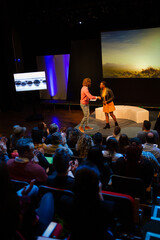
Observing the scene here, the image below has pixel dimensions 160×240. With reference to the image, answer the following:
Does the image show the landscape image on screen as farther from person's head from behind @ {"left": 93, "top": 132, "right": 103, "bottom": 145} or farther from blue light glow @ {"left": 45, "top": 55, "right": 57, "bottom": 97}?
person's head from behind @ {"left": 93, "top": 132, "right": 103, "bottom": 145}

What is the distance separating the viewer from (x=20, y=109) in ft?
34.2

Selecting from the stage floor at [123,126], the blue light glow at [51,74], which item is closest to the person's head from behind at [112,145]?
the stage floor at [123,126]

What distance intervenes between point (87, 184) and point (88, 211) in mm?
178

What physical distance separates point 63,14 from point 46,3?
63 centimetres

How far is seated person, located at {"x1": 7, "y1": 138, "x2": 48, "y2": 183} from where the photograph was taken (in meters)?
2.80

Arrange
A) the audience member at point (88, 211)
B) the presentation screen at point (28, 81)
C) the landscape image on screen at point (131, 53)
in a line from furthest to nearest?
the presentation screen at point (28, 81) < the landscape image on screen at point (131, 53) < the audience member at point (88, 211)

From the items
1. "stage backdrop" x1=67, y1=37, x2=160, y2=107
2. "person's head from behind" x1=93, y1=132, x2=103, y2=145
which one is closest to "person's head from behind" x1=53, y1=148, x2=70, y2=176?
"person's head from behind" x1=93, y1=132, x2=103, y2=145

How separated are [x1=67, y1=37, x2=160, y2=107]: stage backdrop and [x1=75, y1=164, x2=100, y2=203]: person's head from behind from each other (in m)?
7.34

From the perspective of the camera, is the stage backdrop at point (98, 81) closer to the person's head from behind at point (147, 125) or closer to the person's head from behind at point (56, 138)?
the person's head from behind at point (147, 125)

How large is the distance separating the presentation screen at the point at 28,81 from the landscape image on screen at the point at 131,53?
248 cm

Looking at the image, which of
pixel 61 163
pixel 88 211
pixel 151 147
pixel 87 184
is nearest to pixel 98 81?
pixel 151 147

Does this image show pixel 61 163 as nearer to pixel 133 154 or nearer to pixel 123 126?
pixel 133 154

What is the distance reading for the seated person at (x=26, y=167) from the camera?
2.80 meters

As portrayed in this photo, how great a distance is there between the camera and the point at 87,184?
173 cm
